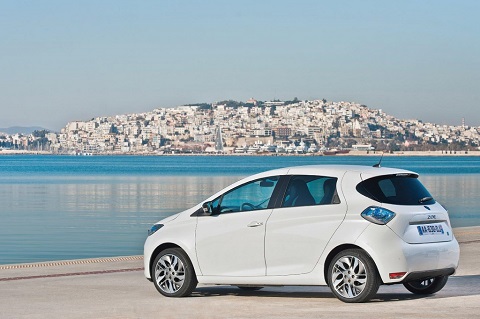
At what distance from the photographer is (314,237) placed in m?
12.4

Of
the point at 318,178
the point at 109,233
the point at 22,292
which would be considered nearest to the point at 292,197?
the point at 318,178

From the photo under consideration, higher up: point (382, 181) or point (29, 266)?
point (382, 181)

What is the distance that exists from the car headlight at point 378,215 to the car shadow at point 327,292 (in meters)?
0.96

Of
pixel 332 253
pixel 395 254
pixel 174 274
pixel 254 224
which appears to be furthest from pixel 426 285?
pixel 174 274

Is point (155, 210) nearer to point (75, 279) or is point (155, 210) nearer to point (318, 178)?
point (75, 279)

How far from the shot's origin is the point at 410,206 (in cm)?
1228

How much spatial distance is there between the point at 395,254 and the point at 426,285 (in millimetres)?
1359

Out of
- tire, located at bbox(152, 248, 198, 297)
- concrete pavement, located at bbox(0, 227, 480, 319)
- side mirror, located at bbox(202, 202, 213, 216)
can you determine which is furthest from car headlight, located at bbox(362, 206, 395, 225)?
tire, located at bbox(152, 248, 198, 297)

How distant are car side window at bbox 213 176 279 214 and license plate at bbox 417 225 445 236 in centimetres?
179

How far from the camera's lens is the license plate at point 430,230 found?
1223 centimetres

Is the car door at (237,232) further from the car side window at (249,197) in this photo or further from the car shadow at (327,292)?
the car shadow at (327,292)

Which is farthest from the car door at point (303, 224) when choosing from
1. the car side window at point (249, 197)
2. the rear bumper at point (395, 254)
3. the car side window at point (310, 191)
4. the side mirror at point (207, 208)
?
the side mirror at point (207, 208)

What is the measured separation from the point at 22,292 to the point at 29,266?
13.2ft

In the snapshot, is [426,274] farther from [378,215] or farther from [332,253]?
[332,253]
